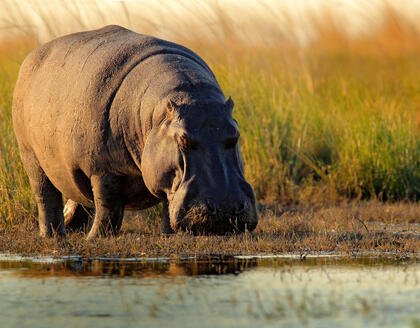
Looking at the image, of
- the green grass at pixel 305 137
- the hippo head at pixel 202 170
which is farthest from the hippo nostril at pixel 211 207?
the green grass at pixel 305 137

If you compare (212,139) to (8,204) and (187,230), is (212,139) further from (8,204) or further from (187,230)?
(8,204)

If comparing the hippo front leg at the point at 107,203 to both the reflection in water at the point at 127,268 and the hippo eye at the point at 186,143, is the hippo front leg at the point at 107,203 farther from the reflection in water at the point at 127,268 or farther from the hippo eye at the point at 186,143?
the hippo eye at the point at 186,143

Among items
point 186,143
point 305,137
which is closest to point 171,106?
point 186,143

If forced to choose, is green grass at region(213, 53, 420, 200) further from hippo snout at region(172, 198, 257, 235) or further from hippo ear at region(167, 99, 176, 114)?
hippo snout at region(172, 198, 257, 235)

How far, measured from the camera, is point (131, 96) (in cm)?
610

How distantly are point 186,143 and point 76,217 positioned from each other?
8.53ft

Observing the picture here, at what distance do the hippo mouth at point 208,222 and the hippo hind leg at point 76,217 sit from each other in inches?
98.7

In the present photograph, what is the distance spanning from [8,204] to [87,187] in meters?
1.43

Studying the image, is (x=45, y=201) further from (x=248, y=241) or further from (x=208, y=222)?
(x=208, y=222)

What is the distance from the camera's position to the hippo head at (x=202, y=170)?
16.9 ft

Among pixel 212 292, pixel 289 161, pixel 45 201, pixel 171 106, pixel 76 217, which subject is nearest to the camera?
pixel 212 292

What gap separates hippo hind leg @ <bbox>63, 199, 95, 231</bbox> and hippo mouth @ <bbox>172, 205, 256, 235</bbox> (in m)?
2.51

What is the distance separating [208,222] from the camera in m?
5.19

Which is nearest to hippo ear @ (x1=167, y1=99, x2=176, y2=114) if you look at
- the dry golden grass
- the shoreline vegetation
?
the dry golden grass
